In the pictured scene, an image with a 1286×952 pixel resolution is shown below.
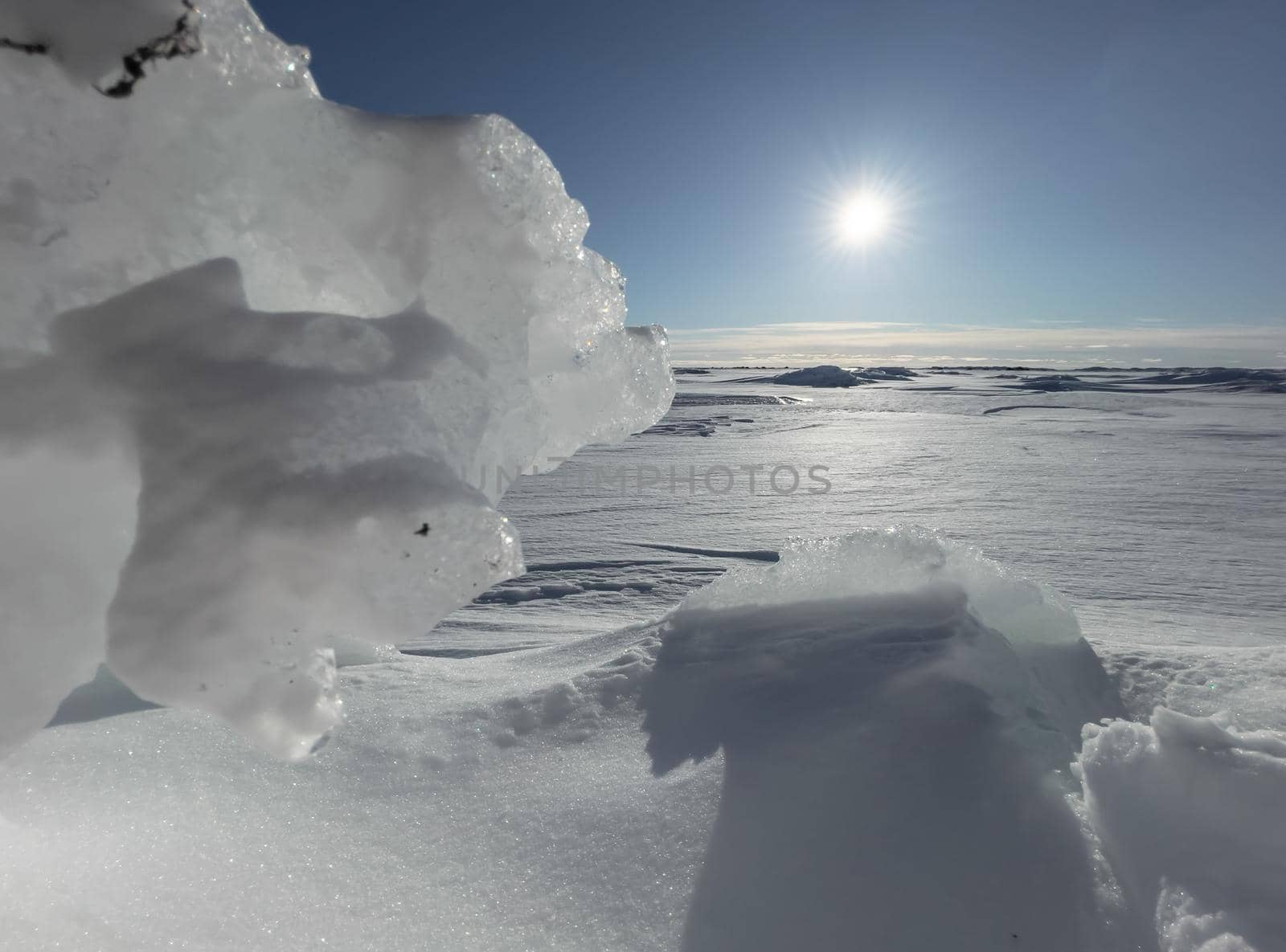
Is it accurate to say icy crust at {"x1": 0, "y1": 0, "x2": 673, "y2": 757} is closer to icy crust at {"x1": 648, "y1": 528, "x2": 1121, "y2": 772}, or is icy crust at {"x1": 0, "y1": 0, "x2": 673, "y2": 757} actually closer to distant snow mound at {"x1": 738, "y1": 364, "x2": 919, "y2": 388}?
icy crust at {"x1": 648, "y1": 528, "x2": 1121, "y2": 772}

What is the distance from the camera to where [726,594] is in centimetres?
196

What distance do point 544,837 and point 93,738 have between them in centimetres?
101

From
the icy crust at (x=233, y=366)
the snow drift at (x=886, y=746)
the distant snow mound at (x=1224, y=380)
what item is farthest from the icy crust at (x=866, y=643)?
the distant snow mound at (x=1224, y=380)

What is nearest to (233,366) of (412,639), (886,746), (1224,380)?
(412,639)

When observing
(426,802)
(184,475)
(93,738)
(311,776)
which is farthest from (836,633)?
(93,738)

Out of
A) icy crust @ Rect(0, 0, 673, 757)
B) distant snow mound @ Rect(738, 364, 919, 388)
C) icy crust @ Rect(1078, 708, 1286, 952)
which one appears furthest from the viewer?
distant snow mound @ Rect(738, 364, 919, 388)

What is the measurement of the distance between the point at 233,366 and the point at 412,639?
658mm

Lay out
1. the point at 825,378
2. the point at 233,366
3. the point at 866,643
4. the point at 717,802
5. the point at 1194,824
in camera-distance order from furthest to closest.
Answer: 1. the point at 825,378
2. the point at 866,643
3. the point at 717,802
4. the point at 1194,824
5. the point at 233,366

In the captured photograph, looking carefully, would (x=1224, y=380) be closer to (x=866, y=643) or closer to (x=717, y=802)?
(x=866, y=643)

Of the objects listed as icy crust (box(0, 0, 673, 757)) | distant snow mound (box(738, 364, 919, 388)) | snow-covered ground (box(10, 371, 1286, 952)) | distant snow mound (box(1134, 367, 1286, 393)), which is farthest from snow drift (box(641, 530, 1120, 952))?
distant snow mound (box(738, 364, 919, 388))

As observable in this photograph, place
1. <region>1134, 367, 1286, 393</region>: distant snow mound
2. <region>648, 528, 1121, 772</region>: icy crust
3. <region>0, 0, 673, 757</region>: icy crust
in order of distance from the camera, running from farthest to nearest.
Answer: <region>1134, 367, 1286, 393</region>: distant snow mound < <region>648, 528, 1121, 772</region>: icy crust < <region>0, 0, 673, 757</region>: icy crust

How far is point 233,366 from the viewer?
0.80 meters

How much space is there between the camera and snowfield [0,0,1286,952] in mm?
763

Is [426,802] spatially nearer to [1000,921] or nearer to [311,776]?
[311,776]
